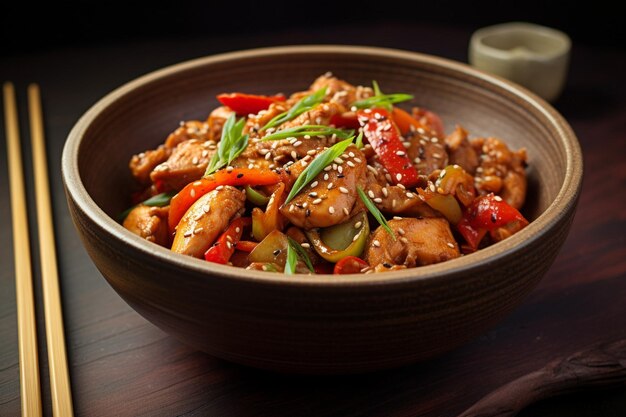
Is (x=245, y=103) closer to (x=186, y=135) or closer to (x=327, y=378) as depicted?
(x=186, y=135)

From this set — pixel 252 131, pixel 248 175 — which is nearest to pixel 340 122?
pixel 252 131

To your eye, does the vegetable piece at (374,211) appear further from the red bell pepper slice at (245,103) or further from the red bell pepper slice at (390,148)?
the red bell pepper slice at (245,103)

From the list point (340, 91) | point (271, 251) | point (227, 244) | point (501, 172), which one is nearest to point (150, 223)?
point (227, 244)

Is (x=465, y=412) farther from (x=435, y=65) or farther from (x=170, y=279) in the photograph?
(x=435, y=65)

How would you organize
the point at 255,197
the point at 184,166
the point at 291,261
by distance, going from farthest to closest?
the point at 184,166 < the point at 255,197 < the point at 291,261

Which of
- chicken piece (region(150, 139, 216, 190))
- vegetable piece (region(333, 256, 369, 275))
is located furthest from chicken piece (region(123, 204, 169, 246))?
vegetable piece (region(333, 256, 369, 275))

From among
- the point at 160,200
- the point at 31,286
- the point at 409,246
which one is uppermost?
the point at 409,246
